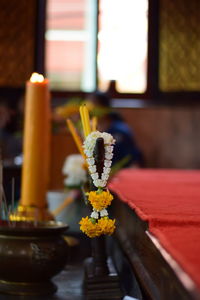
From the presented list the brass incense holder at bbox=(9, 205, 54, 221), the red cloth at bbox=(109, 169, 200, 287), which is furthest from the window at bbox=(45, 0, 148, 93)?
the brass incense holder at bbox=(9, 205, 54, 221)

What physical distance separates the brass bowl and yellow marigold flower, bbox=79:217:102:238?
0.21 meters

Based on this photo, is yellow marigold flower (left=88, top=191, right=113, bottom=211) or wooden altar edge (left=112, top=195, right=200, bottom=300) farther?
yellow marigold flower (left=88, top=191, right=113, bottom=211)

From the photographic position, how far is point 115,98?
6977mm

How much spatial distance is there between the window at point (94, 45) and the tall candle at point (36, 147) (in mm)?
4635

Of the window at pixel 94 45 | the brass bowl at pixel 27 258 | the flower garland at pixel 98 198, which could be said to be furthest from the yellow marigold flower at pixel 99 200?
the window at pixel 94 45

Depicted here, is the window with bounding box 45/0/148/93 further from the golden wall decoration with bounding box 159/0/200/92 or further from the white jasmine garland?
the white jasmine garland

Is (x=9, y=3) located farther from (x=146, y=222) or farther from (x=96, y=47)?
(x=146, y=222)

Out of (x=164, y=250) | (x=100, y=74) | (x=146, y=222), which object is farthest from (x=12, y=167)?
(x=100, y=74)

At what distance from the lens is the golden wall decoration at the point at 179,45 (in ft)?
22.5

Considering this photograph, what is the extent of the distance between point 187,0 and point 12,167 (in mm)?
4374

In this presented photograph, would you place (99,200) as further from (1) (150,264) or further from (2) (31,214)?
(2) (31,214)

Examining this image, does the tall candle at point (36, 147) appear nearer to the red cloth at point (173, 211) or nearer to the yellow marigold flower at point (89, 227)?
the red cloth at point (173, 211)

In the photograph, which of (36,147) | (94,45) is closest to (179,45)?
(94,45)

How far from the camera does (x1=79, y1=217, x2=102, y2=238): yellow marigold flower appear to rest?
58.9 inches
